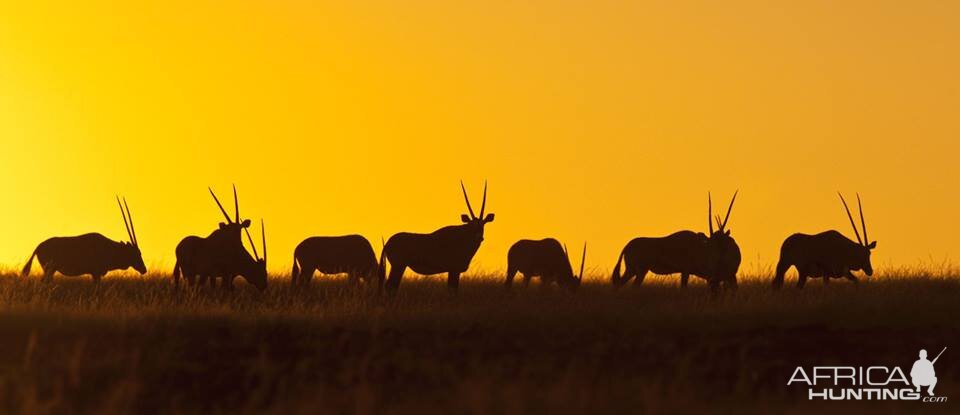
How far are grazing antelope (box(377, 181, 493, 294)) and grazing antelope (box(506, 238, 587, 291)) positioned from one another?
178 centimetres

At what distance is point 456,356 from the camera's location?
14.2 m

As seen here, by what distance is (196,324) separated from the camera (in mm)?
15055

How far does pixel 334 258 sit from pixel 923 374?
14438 millimetres

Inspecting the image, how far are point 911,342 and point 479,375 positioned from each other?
4962 mm

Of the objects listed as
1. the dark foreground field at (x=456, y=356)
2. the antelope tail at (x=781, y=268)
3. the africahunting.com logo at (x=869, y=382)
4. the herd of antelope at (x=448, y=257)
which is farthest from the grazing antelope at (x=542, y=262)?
the africahunting.com logo at (x=869, y=382)

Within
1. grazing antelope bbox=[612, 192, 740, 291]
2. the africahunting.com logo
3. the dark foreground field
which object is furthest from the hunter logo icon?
grazing antelope bbox=[612, 192, 740, 291]

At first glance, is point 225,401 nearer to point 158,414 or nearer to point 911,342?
point 158,414

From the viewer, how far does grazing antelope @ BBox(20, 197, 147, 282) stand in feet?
89.1

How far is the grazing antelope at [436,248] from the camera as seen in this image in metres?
24.2

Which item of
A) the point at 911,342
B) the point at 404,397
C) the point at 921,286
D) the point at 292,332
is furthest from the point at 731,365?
the point at 921,286

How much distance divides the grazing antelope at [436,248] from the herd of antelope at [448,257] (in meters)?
0.02

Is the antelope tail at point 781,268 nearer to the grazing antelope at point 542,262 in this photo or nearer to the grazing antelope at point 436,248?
the grazing antelope at point 542,262

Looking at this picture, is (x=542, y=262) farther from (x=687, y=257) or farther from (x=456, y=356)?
(x=456, y=356)

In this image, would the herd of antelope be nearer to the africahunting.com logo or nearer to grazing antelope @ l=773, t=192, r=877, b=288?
grazing antelope @ l=773, t=192, r=877, b=288
